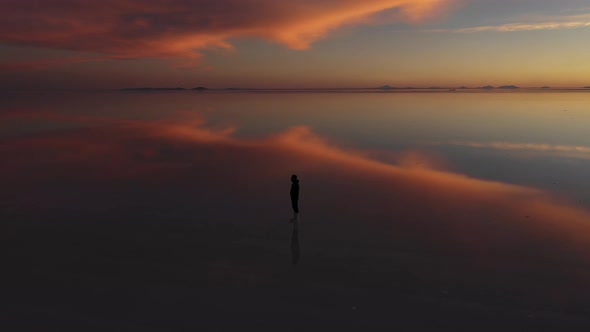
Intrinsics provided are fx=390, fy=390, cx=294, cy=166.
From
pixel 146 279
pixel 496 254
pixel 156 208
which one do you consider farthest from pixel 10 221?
pixel 496 254

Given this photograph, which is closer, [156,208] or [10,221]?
[10,221]

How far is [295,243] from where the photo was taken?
10680mm

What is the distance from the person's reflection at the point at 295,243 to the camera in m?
9.80

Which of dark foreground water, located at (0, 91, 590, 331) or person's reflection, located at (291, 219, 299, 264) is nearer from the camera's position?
dark foreground water, located at (0, 91, 590, 331)

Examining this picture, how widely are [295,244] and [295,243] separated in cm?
6

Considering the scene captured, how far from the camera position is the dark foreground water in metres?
7.53

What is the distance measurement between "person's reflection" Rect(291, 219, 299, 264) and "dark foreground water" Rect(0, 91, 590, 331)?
6 cm

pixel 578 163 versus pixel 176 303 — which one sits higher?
pixel 578 163

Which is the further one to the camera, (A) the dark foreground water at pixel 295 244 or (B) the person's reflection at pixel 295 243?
(B) the person's reflection at pixel 295 243

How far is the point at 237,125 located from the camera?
40781 mm

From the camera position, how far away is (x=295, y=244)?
34.8 ft

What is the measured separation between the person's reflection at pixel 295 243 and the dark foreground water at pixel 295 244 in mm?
57

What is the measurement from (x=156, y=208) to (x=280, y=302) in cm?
745

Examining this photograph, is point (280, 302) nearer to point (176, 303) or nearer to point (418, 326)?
point (176, 303)
